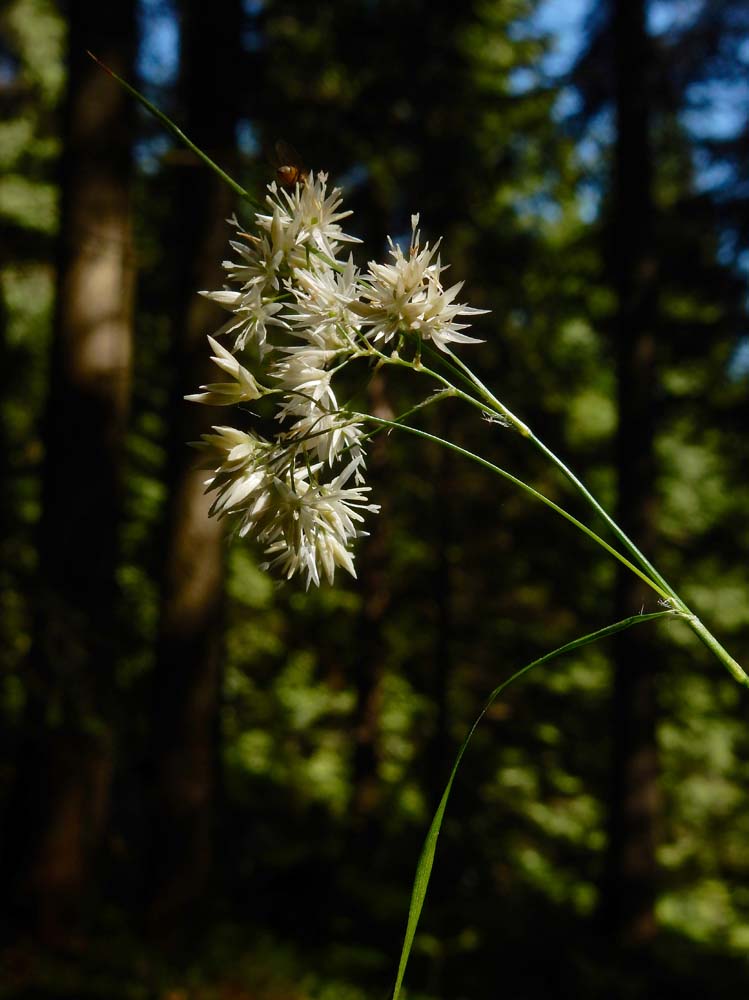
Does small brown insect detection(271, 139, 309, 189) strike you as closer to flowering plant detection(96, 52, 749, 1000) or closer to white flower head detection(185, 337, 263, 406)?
flowering plant detection(96, 52, 749, 1000)

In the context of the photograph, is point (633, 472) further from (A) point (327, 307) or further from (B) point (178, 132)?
(B) point (178, 132)

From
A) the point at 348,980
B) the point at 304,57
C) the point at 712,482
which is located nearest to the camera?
the point at 348,980

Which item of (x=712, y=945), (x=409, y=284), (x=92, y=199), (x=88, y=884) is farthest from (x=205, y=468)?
(x=712, y=945)

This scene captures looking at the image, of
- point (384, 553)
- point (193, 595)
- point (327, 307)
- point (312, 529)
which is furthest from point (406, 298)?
point (384, 553)

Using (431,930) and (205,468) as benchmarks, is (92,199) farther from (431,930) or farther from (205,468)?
(431,930)

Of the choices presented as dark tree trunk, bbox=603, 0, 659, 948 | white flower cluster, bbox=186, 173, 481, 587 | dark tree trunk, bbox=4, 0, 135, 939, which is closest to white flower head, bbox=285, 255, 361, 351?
white flower cluster, bbox=186, 173, 481, 587

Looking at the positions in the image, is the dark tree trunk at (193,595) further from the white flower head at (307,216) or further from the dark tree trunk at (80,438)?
the white flower head at (307,216)
